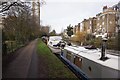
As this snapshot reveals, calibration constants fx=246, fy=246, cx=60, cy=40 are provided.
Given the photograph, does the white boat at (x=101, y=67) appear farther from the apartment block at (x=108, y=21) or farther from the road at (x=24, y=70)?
→ the apartment block at (x=108, y=21)

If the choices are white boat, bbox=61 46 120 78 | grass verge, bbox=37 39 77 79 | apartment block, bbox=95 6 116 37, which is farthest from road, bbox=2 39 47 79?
apartment block, bbox=95 6 116 37

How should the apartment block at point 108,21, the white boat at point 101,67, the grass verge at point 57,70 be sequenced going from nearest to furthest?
the white boat at point 101,67, the grass verge at point 57,70, the apartment block at point 108,21

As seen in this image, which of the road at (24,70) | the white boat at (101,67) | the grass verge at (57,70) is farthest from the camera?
the road at (24,70)

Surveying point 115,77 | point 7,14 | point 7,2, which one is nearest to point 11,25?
point 7,14

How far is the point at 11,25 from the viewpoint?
61.8ft

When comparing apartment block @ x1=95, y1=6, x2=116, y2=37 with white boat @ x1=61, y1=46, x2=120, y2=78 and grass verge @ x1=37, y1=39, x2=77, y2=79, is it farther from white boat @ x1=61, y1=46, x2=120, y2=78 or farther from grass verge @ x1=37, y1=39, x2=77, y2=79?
white boat @ x1=61, y1=46, x2=120, y2=78

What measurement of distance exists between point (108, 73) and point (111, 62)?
488 mm

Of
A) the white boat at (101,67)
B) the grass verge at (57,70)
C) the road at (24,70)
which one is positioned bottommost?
the road at (24,70)

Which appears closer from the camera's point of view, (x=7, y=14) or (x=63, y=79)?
(x=63, y=79)

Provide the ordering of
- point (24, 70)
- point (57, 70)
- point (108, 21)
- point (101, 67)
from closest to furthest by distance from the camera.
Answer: point (101, 67)
point (57, 70)
point (24, 70)
point (108, 21)

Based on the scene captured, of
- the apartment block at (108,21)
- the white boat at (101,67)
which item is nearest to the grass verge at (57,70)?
the white boat at (101,67)

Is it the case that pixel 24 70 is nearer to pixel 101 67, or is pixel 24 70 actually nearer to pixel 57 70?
pixel 57 70

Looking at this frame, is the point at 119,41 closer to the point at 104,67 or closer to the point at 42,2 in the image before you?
the point at 42,2

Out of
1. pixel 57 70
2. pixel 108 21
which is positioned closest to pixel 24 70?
pixel 57 70
